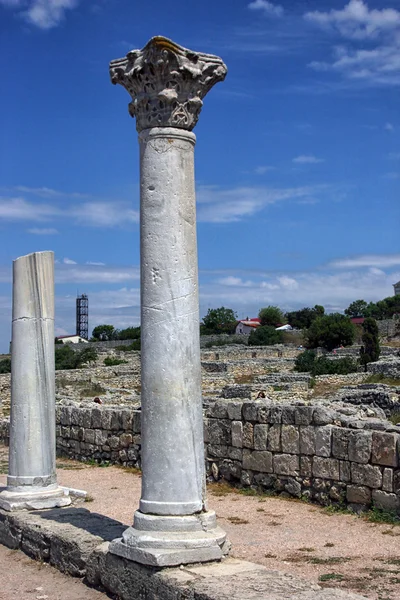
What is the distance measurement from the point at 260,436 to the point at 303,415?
956 mm

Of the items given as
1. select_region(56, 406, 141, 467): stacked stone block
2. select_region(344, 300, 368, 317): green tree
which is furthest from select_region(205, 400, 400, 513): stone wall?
select_region(344, 300, 368, 317): green tree

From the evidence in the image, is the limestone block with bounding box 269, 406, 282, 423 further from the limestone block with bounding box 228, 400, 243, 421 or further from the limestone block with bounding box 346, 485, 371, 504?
the limestone block with bounding box 346, 485, 371, 504

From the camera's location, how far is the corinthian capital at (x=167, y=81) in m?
5.81

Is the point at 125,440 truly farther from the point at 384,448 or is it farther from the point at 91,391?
the point at 91,391

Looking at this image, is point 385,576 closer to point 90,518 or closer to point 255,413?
point 90,518

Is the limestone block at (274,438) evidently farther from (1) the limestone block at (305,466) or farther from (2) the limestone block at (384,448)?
(2) the limestone block at (384,448)

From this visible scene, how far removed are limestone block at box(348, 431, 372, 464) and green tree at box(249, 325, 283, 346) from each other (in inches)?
2215

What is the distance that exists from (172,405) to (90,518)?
2313 millimetres

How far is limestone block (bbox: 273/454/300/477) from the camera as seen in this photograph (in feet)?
33.2

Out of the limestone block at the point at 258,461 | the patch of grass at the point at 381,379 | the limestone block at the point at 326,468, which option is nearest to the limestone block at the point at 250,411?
the limestone block at the point at 258,461

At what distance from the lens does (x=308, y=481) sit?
9914mm

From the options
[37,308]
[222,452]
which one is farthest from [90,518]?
[222,452]

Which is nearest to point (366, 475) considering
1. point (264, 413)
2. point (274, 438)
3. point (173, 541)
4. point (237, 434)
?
point (274, 438)

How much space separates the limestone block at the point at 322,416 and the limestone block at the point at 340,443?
190 mm
